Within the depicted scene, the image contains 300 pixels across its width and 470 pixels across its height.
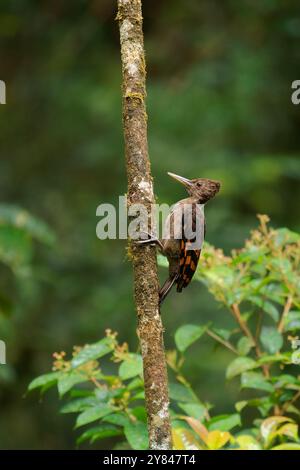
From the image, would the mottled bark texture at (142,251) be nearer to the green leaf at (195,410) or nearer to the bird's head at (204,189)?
the green leaf at (195,410)

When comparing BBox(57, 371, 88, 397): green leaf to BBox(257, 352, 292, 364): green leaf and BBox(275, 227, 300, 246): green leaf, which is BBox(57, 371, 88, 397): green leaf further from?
BBox(275, 227, 300, 246): green leaf

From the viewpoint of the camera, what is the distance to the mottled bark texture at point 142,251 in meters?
2.83

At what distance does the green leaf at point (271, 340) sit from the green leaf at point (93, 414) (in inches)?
32.2

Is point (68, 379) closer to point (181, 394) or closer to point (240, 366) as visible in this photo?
point (181, 394)

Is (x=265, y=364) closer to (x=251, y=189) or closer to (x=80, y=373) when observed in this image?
(x=80, y=373)

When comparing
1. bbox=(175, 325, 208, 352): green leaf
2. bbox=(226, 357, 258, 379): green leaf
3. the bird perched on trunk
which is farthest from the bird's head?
bbox=(226, 357, 258, 379): green leaf

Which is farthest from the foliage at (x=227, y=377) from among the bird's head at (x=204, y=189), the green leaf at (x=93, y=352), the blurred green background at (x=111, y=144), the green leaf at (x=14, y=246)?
the blurred green background at (x=111, y=144)

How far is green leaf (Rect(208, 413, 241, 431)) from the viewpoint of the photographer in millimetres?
3149

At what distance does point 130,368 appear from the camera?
3176 millimetres

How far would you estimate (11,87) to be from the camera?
902 centimetres

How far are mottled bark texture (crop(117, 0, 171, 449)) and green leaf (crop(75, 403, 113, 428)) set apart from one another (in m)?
0.32

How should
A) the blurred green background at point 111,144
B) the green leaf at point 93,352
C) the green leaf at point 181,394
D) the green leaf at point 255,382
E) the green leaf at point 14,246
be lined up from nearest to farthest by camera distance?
the green leaf at point 93,352 < the green leaf at point 255,382 < the green leaf at point 181,394 < the green leaf at point 14,246 < the blurred green background at point 111,144

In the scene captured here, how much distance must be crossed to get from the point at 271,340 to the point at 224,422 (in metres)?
0.52
